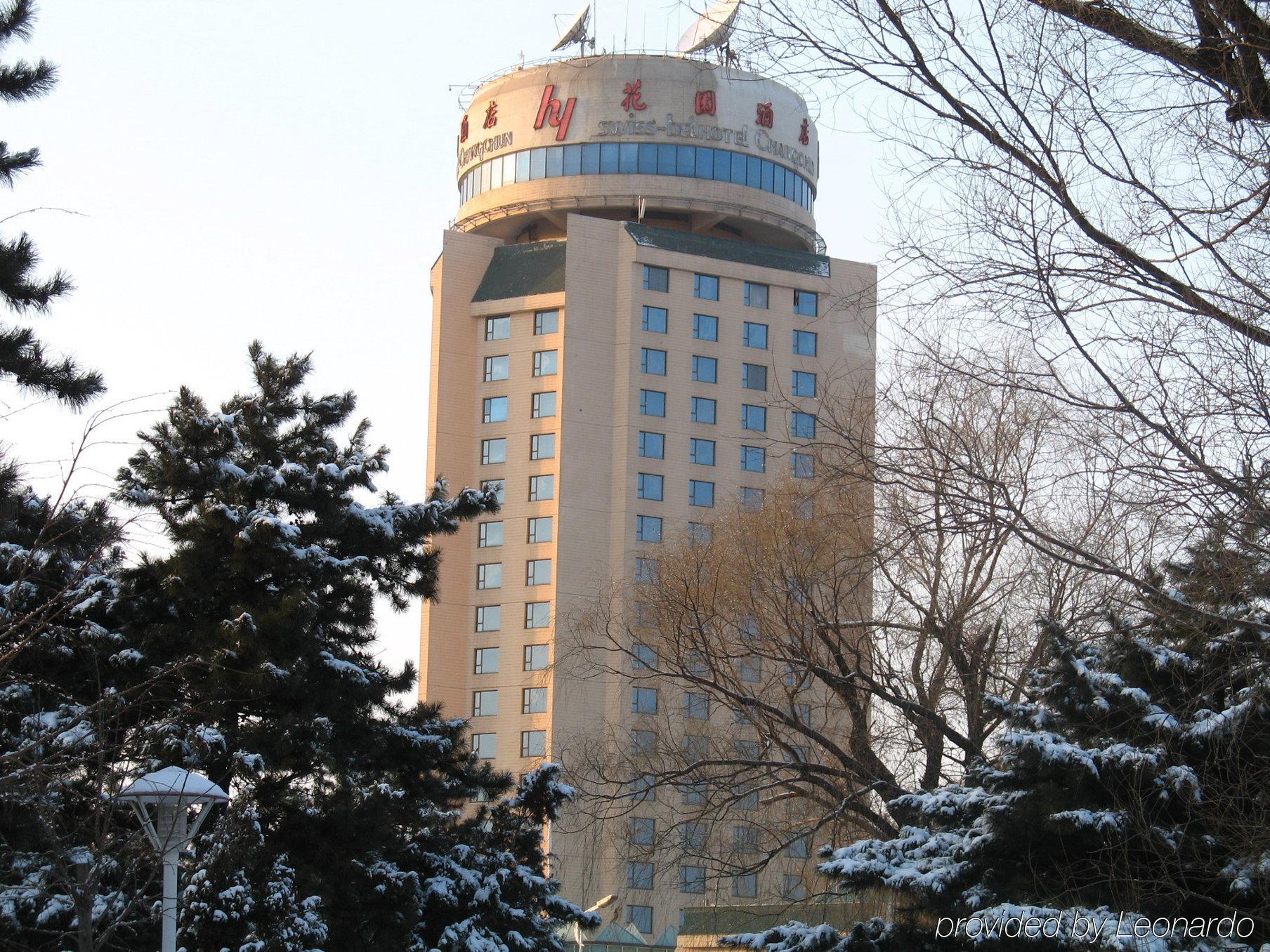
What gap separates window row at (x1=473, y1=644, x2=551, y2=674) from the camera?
68438mm

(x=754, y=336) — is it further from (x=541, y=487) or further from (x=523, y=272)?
(x=541, y=487)

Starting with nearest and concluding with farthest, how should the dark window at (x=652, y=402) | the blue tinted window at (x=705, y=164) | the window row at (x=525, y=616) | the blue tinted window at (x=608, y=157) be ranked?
the window row at (x=525, y=616)
the dark window at (x=652, y=402)
the blue tinted window at (x=608, y=157)
the blue tinted window at (x=705, y=164)

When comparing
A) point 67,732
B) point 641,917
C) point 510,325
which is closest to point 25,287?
point 67,732

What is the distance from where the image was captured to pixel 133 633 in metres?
18.4

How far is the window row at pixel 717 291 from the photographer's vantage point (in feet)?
238

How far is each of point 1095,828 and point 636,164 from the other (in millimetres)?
61794

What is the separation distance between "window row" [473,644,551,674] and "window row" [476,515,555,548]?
15.9ft

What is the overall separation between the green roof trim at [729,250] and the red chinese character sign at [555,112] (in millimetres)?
5563

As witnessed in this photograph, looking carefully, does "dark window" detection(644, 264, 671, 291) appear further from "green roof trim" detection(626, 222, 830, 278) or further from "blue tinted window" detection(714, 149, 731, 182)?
"blue tinted window" detection(714, 149, 731, 182)

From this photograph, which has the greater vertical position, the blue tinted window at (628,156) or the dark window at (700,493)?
the blue tinted window at (628,156)

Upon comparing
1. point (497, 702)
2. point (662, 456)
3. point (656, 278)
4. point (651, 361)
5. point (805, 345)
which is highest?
point (656, 278)

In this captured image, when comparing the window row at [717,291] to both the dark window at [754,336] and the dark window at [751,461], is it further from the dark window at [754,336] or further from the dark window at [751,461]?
the dark window at [751,461]

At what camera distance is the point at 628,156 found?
2857 inches

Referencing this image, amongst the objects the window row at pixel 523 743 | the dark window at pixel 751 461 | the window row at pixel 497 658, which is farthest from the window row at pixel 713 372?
the window row at pixel 523 743
